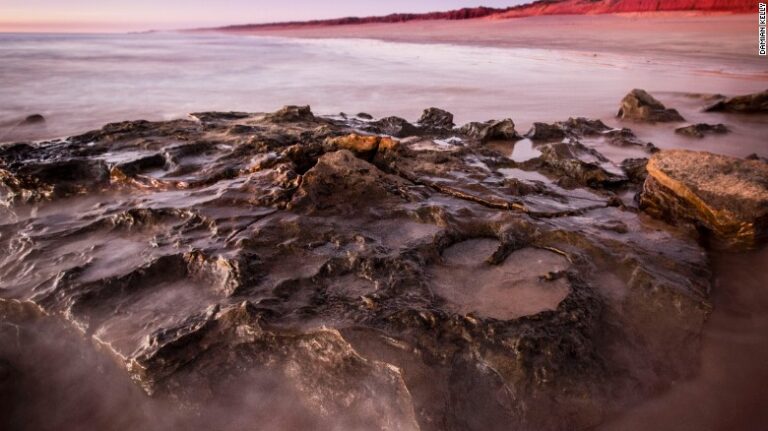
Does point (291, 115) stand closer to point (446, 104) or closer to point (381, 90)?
point (446, 104)

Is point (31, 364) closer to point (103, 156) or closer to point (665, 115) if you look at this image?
point (103, 156)

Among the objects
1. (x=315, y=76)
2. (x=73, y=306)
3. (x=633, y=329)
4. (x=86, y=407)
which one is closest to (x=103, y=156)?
(x=73, y=306)

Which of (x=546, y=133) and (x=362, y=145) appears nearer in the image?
(x=362, y=145)

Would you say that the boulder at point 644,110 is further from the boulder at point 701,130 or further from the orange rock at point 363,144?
the orange rock at point 363,144

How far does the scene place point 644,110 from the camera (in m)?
4.93

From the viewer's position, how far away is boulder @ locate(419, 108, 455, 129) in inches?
174

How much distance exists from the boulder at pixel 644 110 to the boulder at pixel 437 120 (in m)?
2.27

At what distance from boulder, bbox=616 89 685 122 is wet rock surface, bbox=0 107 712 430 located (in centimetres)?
280

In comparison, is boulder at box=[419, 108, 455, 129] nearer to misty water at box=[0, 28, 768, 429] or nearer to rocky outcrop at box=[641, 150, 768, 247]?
misty water at box=[0, 28, 768, 429]

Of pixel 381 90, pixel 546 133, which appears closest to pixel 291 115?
pixel 546 133

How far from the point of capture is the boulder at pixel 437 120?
4.42m

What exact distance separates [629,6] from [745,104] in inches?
1286

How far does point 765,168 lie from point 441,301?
2147 mm

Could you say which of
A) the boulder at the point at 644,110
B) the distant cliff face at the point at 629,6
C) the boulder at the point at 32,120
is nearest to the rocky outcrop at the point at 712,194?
the boulder at the point at 644,110
